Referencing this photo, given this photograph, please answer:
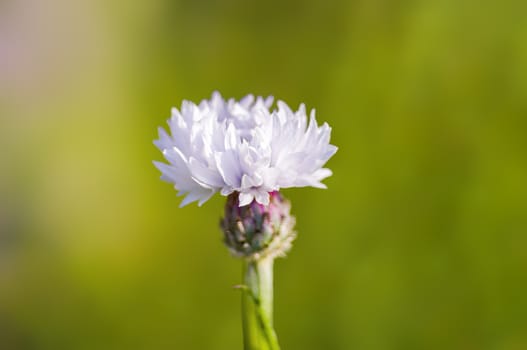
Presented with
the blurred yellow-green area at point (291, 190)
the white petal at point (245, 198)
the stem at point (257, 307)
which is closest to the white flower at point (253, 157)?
the white petal at point (245, 198)

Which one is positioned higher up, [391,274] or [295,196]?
[295,196]

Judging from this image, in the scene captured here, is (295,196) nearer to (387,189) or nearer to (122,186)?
(387,189)

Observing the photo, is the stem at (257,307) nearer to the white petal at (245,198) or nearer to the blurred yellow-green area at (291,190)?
the white petal at (245,198)

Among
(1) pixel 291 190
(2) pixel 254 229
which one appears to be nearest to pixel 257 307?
(2) pixel 254 229

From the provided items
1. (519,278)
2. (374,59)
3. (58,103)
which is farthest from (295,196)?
(58,103)

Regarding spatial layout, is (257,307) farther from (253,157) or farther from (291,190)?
(291,190)

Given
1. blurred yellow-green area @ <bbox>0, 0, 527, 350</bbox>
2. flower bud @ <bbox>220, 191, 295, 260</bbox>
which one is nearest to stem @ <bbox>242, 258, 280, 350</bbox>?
flower bud @ <bbox>220, 191, 295, 260</bbox>
